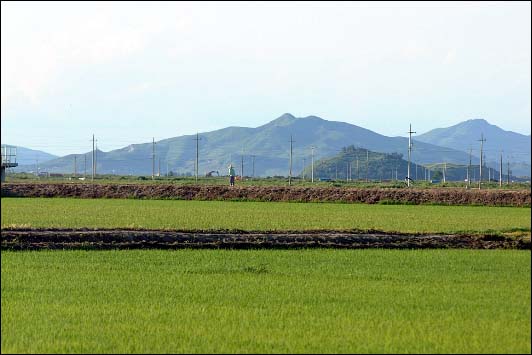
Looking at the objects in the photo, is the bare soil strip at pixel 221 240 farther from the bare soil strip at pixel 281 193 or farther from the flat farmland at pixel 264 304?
the bare soil strip at pixel 281 193

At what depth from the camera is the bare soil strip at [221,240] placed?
21.8 m

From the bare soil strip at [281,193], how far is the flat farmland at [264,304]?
31585 mm

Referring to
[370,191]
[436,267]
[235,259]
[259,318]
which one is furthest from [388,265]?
[370,191]

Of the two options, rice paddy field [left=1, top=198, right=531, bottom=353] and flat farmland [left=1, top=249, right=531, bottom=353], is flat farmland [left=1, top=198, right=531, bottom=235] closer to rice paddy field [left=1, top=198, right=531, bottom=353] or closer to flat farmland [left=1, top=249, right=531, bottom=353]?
rice paddy field [left=1, top=198, right=531, bottom=353]

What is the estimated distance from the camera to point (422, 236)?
24.8 meters

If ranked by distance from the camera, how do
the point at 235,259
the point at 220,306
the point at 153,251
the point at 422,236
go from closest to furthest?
the point at 220,306, the point at 235,259, the point at 153,251, the point at 422,236

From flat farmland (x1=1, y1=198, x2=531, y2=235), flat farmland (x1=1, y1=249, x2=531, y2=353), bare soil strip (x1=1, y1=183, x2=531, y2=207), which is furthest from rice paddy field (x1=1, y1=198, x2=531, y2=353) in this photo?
bare soil strip (x1=1, y1=183, x2=531, y2=207)

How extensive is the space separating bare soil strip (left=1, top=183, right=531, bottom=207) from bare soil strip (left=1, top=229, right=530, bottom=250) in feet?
84.2

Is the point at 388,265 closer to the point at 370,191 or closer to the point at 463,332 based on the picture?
the point at 463,332

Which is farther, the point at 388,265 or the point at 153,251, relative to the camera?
the point at 153,251

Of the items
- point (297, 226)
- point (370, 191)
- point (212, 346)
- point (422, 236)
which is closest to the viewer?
point (212, 346)

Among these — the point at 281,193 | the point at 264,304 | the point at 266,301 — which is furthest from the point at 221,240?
the point at 281,193

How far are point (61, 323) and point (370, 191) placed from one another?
4261 centimetres

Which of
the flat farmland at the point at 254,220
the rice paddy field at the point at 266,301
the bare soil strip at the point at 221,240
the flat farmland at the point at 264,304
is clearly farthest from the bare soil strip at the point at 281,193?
the flat farmland at the point at 264,304
